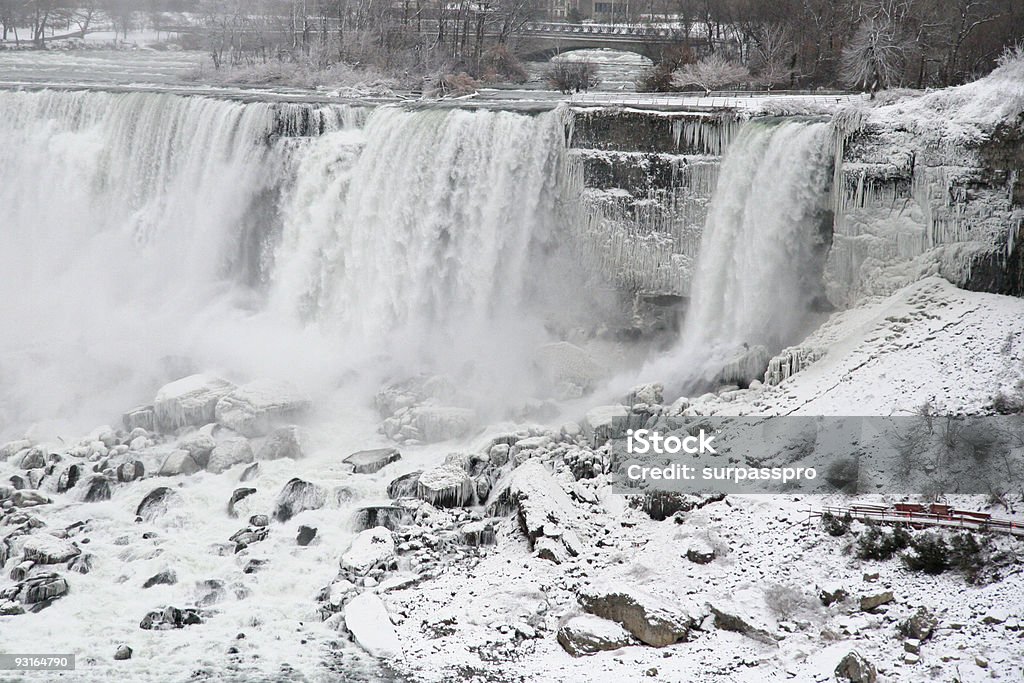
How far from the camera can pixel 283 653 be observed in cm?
1673

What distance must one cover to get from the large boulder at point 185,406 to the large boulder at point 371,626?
28.2 ft

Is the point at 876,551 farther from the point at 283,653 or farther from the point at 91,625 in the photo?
the point at 91,625

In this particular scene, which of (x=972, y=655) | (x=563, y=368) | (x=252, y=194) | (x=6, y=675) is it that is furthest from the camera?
(x=252, y=194)

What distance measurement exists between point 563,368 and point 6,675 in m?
13.9

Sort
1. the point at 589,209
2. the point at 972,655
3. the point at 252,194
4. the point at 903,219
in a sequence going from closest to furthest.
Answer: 1. the point at 972,655
2. the point at 903,219
3. the point at 589,209
4. the point at 252,194

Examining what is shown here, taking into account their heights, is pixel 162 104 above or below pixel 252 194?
above

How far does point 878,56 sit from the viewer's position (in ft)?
101

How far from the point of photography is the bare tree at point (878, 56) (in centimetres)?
3102

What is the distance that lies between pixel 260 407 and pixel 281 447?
1781mm

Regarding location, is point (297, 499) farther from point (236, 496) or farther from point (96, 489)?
point (96, 489)

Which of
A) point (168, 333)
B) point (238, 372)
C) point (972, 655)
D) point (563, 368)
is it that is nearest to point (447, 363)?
point (563, 368)

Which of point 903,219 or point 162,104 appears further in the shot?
point 162,104

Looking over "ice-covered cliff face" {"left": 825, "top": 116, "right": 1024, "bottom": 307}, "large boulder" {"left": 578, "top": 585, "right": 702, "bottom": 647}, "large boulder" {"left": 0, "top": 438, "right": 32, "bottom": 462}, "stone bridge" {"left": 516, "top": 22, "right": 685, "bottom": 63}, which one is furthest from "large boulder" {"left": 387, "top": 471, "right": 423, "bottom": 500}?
"stone bridge" {"left": 516, "top": 22, "right": 685, "bottom": 63}

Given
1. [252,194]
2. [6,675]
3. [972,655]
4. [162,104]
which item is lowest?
[6,675]
